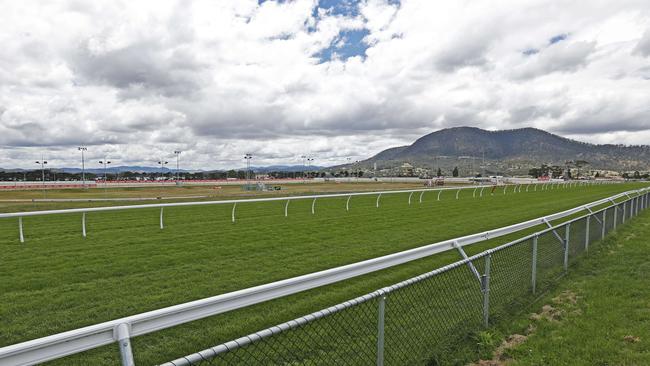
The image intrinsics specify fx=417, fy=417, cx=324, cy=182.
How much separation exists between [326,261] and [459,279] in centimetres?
245

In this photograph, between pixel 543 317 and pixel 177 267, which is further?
pixel 177 267

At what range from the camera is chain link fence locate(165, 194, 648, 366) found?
10.9ft

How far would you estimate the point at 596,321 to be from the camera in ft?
16.1

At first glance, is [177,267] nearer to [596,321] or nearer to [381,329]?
[381,329]

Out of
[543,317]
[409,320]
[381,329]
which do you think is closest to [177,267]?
[409,320]

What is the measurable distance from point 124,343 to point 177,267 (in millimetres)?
5381

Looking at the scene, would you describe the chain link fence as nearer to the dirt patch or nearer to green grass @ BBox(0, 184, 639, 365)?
the dirt patch

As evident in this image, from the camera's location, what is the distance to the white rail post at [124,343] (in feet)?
6.59

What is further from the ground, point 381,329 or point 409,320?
point 381,329

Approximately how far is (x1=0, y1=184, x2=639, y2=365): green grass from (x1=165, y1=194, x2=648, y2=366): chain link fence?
1.74 feet

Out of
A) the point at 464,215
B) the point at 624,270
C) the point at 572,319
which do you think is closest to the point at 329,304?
the point at 572,319

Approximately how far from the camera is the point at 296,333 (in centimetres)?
437

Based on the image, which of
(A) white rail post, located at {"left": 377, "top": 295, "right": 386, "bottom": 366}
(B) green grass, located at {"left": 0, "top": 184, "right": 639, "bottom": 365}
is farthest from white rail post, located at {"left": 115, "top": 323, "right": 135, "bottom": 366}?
(B) green grass, located at {"left": 0, "top": 184, "right": 639, "bottom": 365}

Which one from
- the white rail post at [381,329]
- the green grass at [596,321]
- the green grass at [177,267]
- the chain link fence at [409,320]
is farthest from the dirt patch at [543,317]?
the green grass at [177,267]
